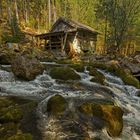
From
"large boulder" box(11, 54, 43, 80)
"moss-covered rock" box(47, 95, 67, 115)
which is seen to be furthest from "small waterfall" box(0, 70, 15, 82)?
"moss-covered rock" box(47, 95, 67, 115)

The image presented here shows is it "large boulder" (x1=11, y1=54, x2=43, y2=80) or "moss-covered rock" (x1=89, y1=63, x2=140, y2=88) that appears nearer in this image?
"large boulder" (x1=11, y1=54, x2=43, y2=80)

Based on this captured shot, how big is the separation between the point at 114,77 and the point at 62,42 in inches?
735

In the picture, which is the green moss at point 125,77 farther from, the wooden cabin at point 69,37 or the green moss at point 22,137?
the wooden cabin at point 69,37

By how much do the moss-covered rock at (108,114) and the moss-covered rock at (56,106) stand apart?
59 cm

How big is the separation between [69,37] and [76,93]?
2800cm

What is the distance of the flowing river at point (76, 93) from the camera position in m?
9.20

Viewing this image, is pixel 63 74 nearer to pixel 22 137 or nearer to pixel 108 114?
pixel 108 114

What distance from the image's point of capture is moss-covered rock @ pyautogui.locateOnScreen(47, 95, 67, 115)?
9.58 metres

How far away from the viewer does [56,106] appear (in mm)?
9781

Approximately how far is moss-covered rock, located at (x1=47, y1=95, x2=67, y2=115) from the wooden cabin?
85.0 feet

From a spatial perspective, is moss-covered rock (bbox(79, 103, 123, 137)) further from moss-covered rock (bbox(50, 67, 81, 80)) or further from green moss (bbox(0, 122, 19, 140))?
moss-covered rock (bbox(50, 67, 81, 80))

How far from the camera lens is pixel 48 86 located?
44.7 ft

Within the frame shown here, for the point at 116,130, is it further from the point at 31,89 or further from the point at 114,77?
the point at 114,77

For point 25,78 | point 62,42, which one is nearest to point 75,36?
point 62,42
